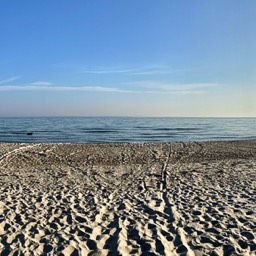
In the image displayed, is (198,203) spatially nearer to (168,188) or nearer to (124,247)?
(168,188)

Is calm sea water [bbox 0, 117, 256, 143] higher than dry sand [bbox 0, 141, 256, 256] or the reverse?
the reverse

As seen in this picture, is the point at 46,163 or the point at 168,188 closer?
the point at 168,188

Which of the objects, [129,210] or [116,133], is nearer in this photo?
[129,210]

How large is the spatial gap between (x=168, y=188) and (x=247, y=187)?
110 inches

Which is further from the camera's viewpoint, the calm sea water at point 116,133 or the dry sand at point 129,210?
the calm sea water at point 116,133

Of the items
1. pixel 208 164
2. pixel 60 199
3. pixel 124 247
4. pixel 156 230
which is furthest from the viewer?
pixel 208 164

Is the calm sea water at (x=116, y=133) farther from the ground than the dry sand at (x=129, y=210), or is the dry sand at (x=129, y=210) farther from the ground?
the dry sand at (x=129, y=210)

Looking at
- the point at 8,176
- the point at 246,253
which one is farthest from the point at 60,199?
the point at 246,253

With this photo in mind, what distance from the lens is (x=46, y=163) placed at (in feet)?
58.9

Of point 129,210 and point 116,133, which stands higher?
point 129,210

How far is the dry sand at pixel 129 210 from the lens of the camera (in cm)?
639

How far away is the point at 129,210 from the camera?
8664mm

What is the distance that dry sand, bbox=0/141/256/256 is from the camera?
21.0ft

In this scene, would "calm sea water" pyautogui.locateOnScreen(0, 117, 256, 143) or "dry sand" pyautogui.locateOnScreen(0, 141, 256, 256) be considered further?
"calm sea water" pyautogui.locateOnScreen(0, 117, 256, 143)
